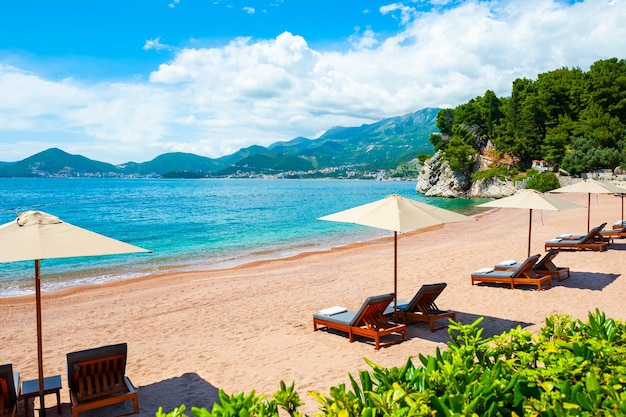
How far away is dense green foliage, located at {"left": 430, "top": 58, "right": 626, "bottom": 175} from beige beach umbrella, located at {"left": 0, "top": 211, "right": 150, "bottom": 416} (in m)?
57.8

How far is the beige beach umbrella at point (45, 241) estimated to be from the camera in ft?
16.3

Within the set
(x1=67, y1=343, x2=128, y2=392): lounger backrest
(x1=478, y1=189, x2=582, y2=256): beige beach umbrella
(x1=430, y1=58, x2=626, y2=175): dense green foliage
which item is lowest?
(x1=67, y1=343, x2=128, y2=392): lounger backrest

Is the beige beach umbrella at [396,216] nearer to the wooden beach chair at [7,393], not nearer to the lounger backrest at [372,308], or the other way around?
the lounger backrest at [372,308]

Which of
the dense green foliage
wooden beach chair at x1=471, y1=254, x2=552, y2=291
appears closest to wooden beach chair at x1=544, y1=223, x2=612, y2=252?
wooden beach chair at x1=471, y1=254, x2=552, y2=291

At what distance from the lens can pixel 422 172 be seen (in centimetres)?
8031

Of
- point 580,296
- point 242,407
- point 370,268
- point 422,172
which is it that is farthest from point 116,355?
point 422,172

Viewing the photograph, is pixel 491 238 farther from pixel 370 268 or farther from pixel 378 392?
pixel 378 392

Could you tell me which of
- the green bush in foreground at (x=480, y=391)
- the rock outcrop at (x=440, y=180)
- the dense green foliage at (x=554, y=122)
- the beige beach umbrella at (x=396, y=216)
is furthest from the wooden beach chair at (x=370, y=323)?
the rock outcrop at (x=440, y=180)

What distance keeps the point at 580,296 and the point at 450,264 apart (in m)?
5.12

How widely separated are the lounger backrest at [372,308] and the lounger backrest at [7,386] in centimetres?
491

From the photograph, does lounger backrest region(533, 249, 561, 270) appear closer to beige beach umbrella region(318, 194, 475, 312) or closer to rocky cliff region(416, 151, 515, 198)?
beige beach umbrella region(318, 194, 475, 312)

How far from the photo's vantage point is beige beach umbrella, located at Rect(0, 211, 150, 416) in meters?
4.96

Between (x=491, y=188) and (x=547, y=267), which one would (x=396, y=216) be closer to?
(x=547, y=267)

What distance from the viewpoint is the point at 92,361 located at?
216 inches
